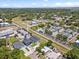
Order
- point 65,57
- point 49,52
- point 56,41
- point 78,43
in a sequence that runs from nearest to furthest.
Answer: point 65,57, point 49,52, point 78,43, point 56,41

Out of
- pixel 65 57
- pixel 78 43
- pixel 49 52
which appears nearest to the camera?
pixel 65 57

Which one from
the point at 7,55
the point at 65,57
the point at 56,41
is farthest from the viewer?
the point at 56,41

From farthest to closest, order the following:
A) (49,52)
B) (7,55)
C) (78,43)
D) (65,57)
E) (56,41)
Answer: (56,41), (78,43), (49,52), (65,57), (7,55)

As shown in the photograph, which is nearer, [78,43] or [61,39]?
[78,43]

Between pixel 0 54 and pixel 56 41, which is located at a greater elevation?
pixel 0 54

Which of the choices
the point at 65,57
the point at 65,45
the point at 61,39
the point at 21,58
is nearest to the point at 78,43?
the point at 65,45

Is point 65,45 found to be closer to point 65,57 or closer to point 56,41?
point 56,41

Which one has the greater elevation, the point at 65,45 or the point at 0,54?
the point at 0,54

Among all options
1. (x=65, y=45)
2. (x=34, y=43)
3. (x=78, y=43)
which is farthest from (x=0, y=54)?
(x=78, y=43)

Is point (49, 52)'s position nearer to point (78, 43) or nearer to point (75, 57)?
point (75, 57)
